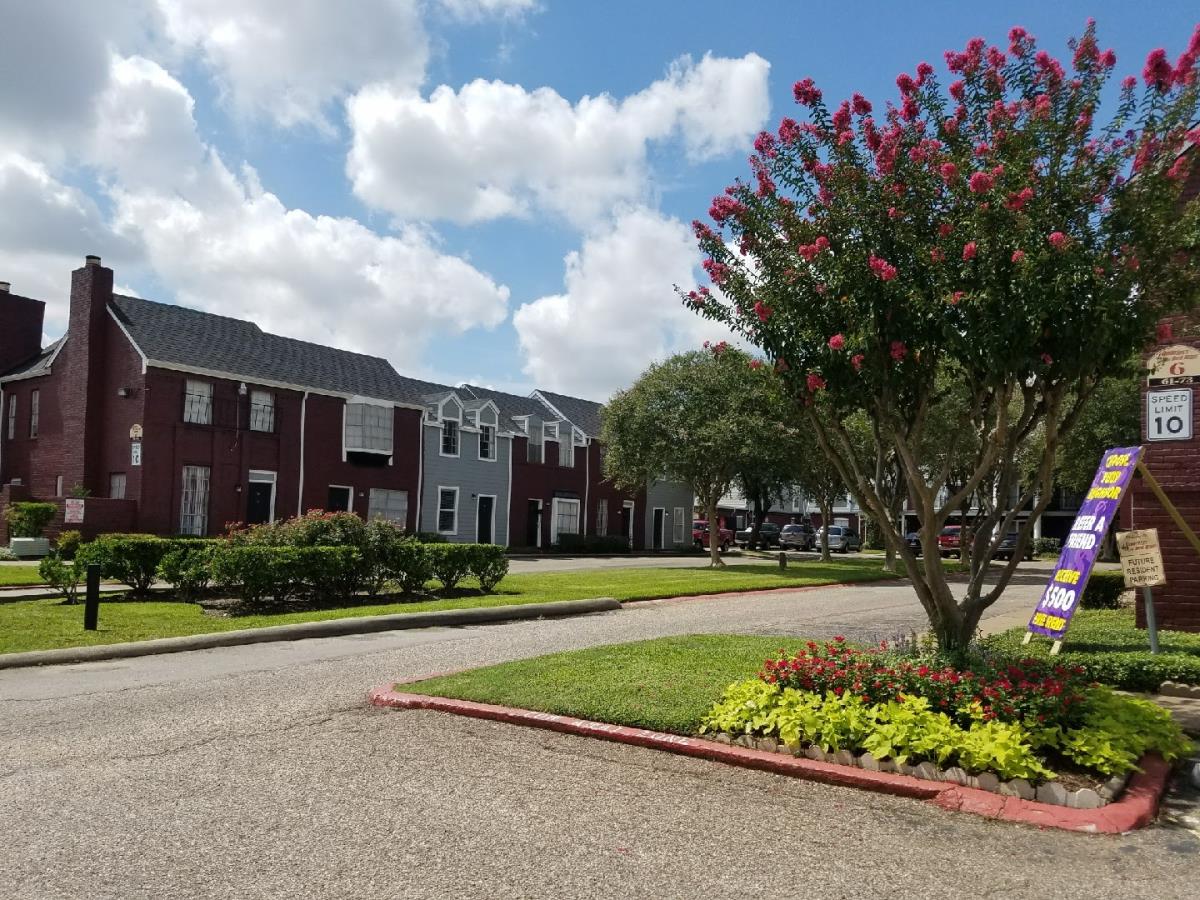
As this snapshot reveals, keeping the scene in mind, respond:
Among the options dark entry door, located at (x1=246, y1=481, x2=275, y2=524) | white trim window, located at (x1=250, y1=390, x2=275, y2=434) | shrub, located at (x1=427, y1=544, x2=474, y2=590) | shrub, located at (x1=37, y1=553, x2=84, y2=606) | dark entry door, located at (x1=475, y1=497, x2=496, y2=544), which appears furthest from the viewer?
dark entry door, located at (x1=475, y1=497, x2=496, y2=544)

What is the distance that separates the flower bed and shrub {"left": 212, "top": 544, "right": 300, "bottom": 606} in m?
10.3

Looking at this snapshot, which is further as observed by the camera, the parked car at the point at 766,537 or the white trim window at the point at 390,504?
the parked car at the point at 766,537

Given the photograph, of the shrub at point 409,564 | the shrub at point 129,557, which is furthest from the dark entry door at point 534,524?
the shrub at point 129,557

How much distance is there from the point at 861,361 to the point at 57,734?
6816mm

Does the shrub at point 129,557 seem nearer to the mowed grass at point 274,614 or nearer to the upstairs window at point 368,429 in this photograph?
the mowed grass at point 274,614

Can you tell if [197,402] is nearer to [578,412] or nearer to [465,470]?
[465,470]

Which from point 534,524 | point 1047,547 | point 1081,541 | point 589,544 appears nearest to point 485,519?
point 534,524

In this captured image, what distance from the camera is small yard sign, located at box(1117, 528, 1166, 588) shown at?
10875 mm

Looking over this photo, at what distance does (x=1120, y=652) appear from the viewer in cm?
998

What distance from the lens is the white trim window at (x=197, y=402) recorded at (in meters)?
31.7

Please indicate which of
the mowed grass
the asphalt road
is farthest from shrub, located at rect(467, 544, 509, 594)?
the asphalt road

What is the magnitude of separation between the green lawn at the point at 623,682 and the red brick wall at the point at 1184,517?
543 cm

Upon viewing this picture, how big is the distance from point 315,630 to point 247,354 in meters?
24.0

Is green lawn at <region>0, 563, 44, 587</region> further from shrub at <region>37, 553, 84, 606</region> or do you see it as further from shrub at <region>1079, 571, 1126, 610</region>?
shrub at <region>1079, 571, 1126, 610</region>
